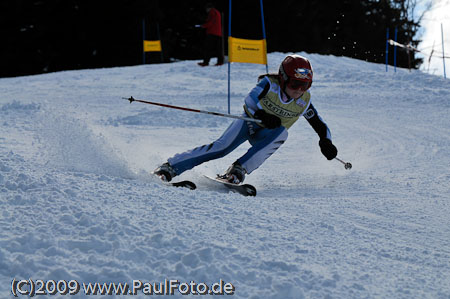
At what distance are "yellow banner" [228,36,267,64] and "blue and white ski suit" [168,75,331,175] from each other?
4.53 meters

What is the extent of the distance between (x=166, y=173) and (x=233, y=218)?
5.27ft

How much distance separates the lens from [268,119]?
4.71 m

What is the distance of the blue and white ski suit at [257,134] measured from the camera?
15.7ft

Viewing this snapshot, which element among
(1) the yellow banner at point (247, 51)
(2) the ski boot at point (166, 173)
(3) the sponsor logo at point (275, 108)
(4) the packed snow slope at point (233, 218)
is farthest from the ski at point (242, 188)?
(1) the yellow banner at point (247, 51)

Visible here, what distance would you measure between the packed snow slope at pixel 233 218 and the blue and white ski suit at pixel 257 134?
0.82 feet

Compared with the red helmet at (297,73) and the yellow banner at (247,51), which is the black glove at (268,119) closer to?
the red helmet at (297,73)

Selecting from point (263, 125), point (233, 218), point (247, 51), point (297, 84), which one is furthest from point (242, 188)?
point (247, 51)

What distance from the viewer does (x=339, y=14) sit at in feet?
106

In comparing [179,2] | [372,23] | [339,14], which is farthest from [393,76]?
[372,23]

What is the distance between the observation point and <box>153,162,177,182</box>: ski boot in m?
4.64

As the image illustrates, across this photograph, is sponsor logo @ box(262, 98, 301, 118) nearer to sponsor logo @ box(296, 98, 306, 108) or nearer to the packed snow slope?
sponsor logo @ box(296, 98, 306, 108)

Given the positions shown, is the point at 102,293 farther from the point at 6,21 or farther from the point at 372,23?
the point at 372,23

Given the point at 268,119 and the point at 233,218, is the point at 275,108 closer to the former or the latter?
the point at 268,119

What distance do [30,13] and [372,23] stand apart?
2007cm
